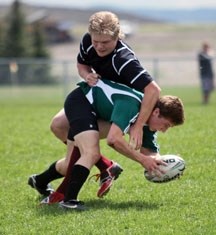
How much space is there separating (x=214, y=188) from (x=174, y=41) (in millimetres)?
53578

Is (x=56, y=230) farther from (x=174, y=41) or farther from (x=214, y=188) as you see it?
(x=174, y=41)

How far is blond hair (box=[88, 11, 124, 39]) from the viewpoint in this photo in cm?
647

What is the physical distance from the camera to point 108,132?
6883 millimetres

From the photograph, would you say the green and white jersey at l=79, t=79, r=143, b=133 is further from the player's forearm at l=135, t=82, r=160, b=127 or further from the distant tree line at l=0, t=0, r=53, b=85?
the distant tree line at l=0, t=0, r=53, b=85

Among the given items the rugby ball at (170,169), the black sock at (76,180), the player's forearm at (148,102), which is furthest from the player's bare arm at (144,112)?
the black sock at (76,180)

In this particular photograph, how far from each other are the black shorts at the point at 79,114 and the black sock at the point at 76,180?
0.32 m

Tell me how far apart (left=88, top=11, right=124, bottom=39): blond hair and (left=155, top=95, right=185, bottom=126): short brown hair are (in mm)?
683

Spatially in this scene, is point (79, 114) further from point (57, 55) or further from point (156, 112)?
point (57, 55)

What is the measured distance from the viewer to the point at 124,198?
282 inches

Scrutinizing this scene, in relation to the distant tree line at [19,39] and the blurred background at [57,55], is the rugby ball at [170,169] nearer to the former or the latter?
the blurred background at [57,55]

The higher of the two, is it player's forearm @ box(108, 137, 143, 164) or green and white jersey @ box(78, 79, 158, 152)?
green and white jersey @ box(78, 79, 158, 152)

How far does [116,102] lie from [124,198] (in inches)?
38.5

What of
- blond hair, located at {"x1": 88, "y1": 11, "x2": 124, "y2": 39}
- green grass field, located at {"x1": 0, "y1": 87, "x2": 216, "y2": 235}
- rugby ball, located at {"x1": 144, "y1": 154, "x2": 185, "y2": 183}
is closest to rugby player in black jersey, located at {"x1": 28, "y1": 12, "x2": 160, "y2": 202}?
blond hair, located at {"x1": 88, "y1": 11, "x2": 124, "y2": 39}

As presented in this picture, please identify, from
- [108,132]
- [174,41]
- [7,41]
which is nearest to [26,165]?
[108,132]
